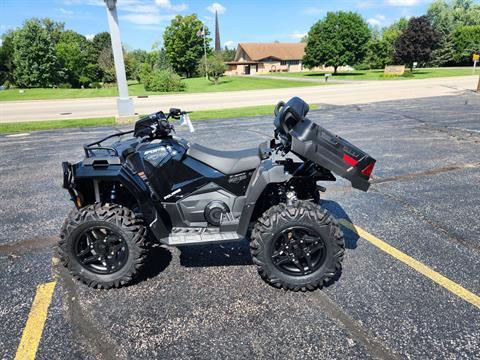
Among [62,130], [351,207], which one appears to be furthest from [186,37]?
[351,207]

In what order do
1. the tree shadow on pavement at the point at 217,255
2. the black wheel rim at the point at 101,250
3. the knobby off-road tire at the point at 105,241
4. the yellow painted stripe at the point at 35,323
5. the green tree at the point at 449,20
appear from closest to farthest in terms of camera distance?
the yellow painted stripe at the point at 35,323, the knobby off-road tire at the point at 105,241, the black wheel rim at the point at 101,250, the tree shadow on pavement at the point at 217,255, the green tree at the point at 449,20

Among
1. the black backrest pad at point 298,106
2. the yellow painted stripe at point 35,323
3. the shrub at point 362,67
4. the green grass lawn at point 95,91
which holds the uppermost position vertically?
the shrub at point 362,67

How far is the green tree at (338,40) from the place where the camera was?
54406mm

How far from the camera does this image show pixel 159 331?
255 cm

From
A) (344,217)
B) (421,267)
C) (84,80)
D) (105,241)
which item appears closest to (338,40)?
(84,80)

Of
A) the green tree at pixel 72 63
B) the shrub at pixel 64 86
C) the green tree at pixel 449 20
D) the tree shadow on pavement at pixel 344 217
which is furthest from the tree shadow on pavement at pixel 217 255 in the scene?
the green tree at pixel 449 20

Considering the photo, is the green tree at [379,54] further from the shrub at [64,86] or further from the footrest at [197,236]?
the footrest at [197,236]

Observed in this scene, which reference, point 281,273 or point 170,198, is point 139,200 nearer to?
point 170,198

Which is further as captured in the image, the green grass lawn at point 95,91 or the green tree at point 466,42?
the green tree at point 466,42

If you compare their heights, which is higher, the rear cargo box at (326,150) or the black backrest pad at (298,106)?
the black backrest pad at (298,106)

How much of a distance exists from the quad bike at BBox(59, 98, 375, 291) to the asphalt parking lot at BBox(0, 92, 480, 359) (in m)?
0.27

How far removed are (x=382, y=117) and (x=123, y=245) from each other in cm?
1225

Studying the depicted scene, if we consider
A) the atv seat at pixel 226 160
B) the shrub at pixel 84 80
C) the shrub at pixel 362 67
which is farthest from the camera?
the shrub at pixel 362 67

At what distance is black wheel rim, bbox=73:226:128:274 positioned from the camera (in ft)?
9.82
